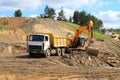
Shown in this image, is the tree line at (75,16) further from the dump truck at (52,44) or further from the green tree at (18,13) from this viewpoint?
the dump truck at (52,44)

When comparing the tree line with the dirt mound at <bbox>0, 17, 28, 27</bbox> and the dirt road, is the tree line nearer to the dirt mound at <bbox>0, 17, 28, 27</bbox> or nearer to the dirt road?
the dirt mound at <bbox>0, 17, 28, 27</bbox>

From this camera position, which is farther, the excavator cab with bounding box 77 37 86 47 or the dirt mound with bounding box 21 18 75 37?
the dirt mound with bounding box 21 18 75 37

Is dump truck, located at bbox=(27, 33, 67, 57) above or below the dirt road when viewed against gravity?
above

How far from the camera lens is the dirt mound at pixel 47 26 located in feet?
262

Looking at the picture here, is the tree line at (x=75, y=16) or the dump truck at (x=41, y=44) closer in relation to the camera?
the dump truck at (x=41, y=44)

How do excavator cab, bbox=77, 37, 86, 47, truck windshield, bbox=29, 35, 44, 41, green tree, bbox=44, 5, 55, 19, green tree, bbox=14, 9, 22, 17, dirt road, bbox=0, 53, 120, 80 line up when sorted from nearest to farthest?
1. dirt road, bbox=0, 53, 120, 80
2. truck windshield, bbox=29, 35, 44, 41
3. excavator cab, bbox=77, 37, 86, 47
4. green tree, bbox=14, 9, 22, 17
5. green tree, bbox=44, 5, 55, 19

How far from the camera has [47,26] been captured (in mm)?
83750

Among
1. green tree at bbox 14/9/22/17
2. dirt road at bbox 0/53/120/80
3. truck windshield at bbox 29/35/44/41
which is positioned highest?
green tree at bbox 14/9/22/17

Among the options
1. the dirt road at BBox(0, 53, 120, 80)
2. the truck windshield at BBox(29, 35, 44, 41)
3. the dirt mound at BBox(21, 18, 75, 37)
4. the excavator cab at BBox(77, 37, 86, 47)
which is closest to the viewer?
the dirt road at BBox(0, 53, 120, 80)

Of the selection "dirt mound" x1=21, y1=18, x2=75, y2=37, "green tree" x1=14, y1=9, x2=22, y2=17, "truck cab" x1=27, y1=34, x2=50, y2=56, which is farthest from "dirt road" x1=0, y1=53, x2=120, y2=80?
"green tree" x1=14, y1=9, x2=22, y2=17

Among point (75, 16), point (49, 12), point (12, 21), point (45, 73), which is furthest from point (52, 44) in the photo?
point (75, 16)

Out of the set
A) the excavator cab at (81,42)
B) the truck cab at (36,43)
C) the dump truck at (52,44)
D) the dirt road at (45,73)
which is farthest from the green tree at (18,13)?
the dirt road at (45,73)

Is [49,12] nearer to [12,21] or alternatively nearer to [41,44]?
[12,21]

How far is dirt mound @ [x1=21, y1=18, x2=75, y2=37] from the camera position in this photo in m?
79.9
